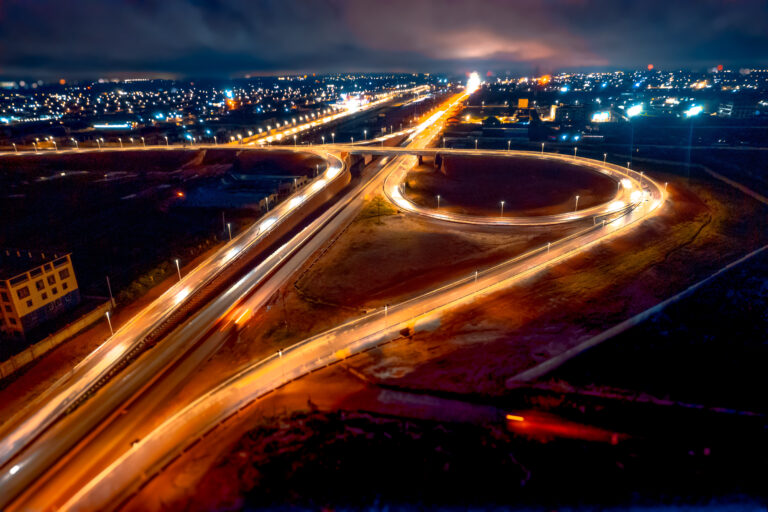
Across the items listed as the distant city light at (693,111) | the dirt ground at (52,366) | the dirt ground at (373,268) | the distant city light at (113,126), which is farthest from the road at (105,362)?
the distant city light at (693,111)

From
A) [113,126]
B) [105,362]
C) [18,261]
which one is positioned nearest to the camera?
[105,362]

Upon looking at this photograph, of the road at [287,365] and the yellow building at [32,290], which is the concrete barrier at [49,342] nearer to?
the yellow building at [32,290]

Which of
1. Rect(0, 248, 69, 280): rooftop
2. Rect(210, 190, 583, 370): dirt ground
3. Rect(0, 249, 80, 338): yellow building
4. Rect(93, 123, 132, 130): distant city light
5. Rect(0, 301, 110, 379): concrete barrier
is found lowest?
Rect(210, 190, 583, 370): dirt ground

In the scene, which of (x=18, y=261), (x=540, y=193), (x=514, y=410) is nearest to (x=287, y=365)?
(x=514, y=410)

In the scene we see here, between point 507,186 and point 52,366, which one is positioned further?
point 507,186

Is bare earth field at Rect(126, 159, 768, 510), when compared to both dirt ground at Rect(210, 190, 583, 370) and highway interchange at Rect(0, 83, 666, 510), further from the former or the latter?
highway interchange at Rect(0, 83, 666, 510)

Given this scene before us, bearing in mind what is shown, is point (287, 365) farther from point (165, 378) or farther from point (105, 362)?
point (105, 362)

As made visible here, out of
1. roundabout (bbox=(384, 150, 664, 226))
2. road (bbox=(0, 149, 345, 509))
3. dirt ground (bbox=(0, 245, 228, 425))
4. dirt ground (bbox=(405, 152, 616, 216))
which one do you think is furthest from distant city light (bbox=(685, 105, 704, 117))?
dirt ground (bbox=(0, 245, 228, 425))
